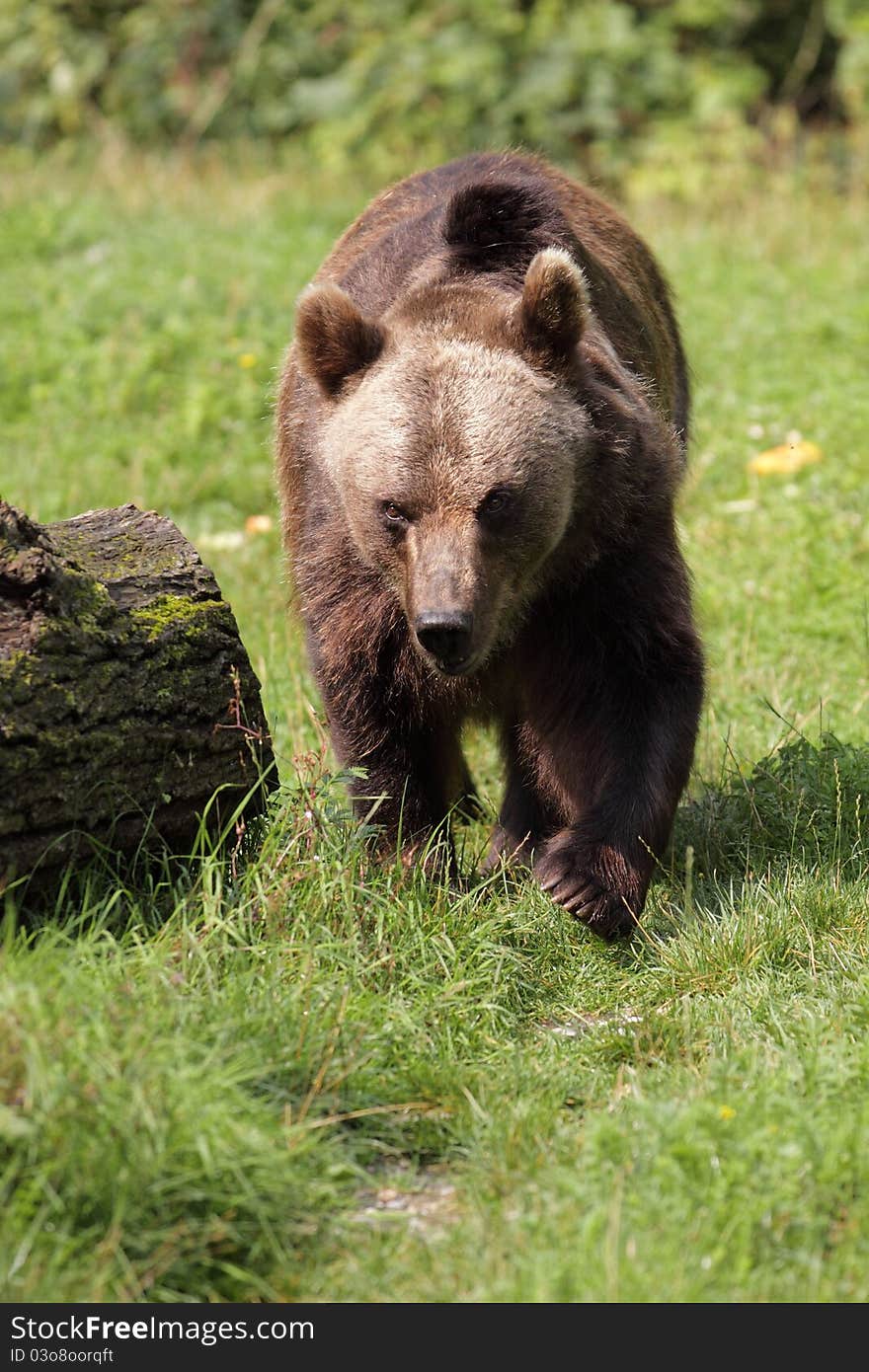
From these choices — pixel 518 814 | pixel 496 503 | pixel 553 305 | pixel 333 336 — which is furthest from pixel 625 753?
pixel 333 336

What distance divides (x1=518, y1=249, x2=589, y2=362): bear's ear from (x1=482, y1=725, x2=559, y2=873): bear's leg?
1.32m

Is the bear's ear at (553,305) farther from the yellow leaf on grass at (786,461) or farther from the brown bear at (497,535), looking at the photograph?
the yellow leaf on grass at (786,461)

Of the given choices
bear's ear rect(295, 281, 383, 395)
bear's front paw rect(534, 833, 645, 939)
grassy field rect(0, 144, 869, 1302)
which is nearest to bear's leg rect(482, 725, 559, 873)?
grassy field rect(0, 144, 869, 1302)

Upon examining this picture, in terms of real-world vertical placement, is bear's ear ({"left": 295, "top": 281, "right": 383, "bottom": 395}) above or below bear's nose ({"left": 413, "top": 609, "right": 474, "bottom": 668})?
above

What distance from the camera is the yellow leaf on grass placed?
845 centimetres

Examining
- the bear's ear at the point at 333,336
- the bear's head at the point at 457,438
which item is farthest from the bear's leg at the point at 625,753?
the bear's ear at the point at 333,336

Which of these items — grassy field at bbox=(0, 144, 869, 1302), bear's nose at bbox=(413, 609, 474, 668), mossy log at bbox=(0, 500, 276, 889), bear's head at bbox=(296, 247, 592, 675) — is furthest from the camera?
bear's head at bbox=(296, 247, 592, 675)

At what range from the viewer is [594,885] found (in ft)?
15.4

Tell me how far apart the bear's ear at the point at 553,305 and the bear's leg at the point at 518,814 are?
4.33ft

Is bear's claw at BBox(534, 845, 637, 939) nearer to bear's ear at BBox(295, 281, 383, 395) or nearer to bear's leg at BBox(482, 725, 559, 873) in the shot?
bear's leg at BBox(482, 725, 559, 873)

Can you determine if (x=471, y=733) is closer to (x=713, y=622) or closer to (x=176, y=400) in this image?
(x=713, y=622)

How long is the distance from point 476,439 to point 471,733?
1574 mm

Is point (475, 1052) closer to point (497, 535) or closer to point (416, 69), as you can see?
point (497, 535)

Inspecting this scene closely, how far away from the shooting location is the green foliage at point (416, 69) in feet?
53.4
